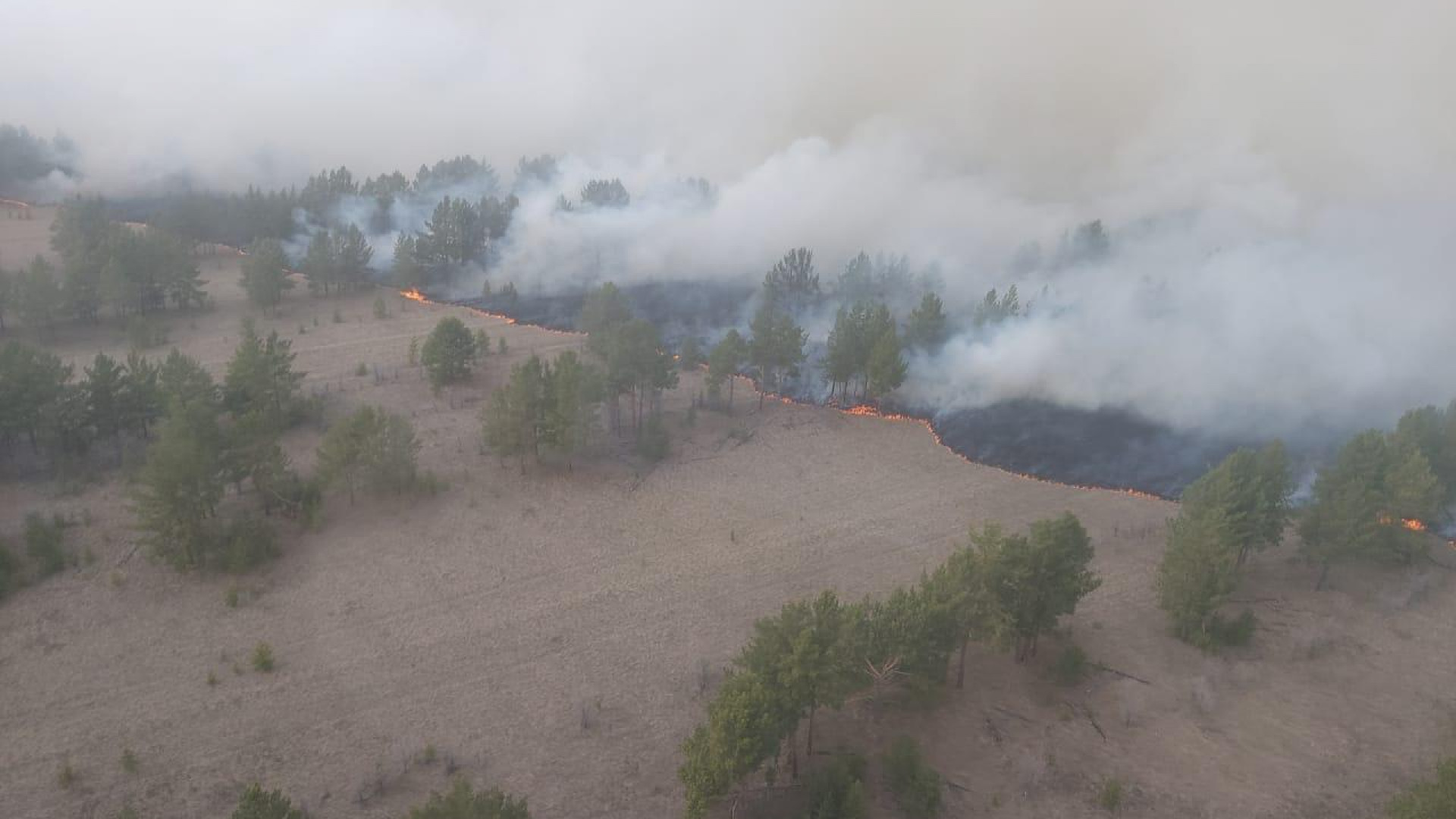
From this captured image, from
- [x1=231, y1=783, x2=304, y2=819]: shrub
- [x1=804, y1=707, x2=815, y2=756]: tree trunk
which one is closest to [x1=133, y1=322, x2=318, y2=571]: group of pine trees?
[x1=231, y1=783, x2=304, y2=819]: shrub

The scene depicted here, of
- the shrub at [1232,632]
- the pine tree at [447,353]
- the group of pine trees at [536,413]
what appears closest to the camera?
the shrub at [1232,632]

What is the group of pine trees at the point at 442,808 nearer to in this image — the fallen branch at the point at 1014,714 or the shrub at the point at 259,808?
the shrub at the point at 259,808

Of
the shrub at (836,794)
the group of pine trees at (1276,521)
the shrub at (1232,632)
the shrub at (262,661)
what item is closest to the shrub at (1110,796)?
the shrub at (836,794)

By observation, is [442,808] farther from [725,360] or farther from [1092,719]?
[725,360]

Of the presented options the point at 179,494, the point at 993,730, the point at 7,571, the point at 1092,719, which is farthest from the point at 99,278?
the point at 1092,719

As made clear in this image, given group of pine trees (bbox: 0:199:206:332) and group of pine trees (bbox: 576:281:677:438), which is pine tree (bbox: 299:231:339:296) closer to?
group of pine trees (bbox: 0:199:206:332)

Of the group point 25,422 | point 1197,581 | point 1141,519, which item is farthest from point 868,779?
point 25,422
